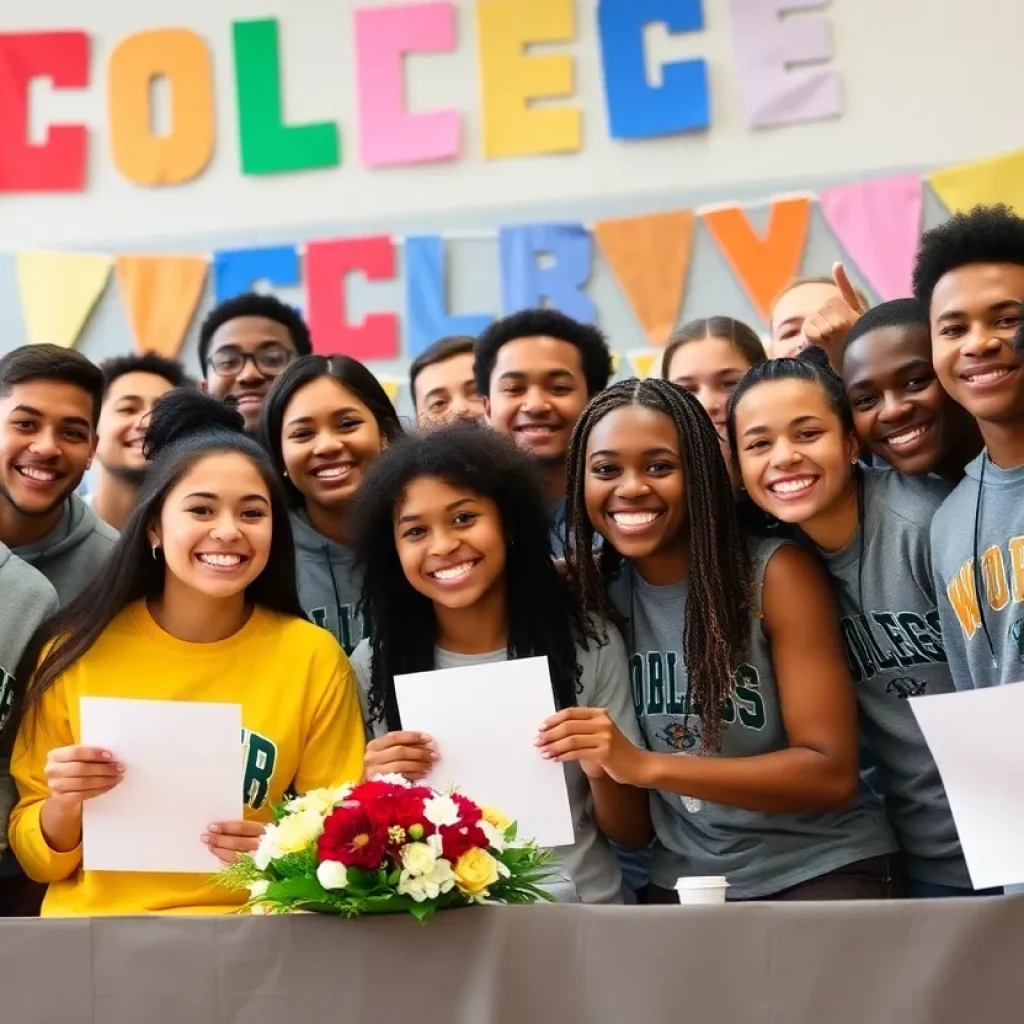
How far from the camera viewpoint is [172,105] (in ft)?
16.3

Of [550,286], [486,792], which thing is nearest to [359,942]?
[486,792]

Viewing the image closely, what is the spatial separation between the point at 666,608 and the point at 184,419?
110 cm

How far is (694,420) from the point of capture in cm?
265

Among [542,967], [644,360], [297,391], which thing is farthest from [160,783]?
[644,360]

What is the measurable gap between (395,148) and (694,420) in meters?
2.58

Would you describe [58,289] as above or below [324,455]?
above

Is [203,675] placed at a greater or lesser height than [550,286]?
lesser

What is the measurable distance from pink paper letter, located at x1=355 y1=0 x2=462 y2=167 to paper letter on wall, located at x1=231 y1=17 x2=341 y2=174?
0.18 m

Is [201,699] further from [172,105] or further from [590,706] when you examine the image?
[172,105]

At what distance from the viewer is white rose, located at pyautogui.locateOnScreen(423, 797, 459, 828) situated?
1.85 metres

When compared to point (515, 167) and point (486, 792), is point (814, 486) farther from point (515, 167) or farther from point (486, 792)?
point (515, 167)

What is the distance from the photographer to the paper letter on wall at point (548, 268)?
15.5ft

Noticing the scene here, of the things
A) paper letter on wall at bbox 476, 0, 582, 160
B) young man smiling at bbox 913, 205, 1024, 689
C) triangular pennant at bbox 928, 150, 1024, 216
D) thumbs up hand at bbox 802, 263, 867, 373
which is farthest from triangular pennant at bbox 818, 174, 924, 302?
young man smiling at bbox 913, 205, 1024, 689

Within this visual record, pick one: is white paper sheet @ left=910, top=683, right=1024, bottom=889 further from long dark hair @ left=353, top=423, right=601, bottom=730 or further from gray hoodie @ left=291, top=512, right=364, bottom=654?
gray hoodie @ left=291, top=512, right=364, bottom=654
